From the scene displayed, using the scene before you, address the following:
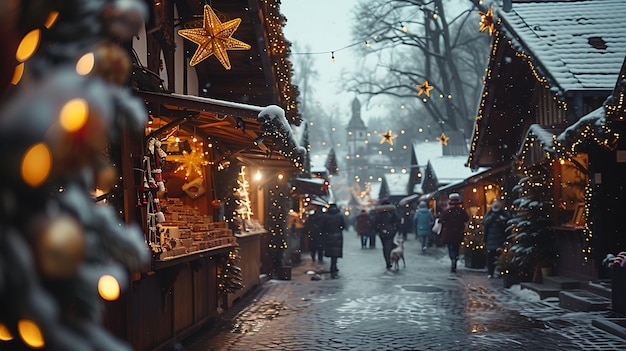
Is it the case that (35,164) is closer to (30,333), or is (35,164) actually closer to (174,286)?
(30,333)

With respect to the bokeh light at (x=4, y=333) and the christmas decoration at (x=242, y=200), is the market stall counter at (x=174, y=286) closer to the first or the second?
the christmas decoration at (x=242, y=200)

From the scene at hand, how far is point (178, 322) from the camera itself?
9758 mm

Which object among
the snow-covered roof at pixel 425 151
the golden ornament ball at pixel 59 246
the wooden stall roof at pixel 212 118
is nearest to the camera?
the golden ornament ball at pixel 59 246

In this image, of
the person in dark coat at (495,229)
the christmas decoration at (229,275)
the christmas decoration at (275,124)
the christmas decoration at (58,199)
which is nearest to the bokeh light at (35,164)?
the christmas decoration at (58,199)

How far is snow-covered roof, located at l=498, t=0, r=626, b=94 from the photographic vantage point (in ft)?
48.1

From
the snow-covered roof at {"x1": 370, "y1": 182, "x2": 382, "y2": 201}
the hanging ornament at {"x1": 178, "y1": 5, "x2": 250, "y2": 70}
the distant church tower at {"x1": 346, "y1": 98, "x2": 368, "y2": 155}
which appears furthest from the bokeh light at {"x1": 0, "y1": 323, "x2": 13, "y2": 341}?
the distant church tower at {"x1": 346, "y1": 98, "x2": 368, "y2": 155}

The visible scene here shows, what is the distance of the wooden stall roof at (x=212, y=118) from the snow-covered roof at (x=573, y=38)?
601cm

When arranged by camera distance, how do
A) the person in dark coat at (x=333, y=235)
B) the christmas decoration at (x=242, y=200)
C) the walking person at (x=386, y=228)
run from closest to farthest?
the christmas decoration at (x=242, y=200) < the person in dark coat at (x=333, y=235) < the walking person at (x=386, y=228)

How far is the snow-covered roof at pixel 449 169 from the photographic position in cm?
3861

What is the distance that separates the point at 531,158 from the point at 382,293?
176 inches

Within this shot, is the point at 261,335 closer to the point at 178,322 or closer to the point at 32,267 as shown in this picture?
the point at 178,322

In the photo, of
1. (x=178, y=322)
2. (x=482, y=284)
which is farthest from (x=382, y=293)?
(x=178, y=322)

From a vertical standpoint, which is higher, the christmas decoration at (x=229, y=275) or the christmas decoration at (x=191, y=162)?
the christmas decoration at (x=191, y=162)

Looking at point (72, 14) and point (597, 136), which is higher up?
point (597, 136)
